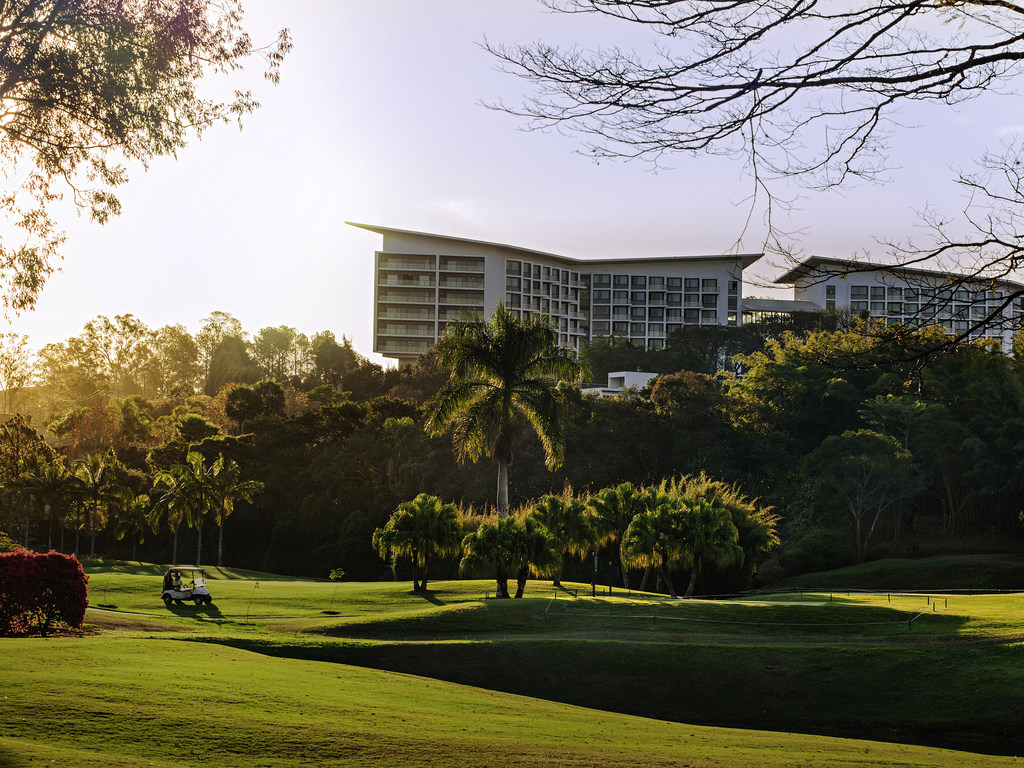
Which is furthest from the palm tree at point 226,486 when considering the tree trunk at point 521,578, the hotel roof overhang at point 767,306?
the hotel roof overhang at point 767,306

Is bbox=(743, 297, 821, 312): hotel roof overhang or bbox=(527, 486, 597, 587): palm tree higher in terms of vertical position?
bbox=(743, 297, 821, 312): hotel roof overhang

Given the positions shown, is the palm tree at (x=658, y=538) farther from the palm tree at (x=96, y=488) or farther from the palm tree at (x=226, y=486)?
the palm tree at (x=96, y=488)

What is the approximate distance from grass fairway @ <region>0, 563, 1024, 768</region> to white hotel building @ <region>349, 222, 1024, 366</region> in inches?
3028

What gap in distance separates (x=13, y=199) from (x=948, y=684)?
22.2 metres

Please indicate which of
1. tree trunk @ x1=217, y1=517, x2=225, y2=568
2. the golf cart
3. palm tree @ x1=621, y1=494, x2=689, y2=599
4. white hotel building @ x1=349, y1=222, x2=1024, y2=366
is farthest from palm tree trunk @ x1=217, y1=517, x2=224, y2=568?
white hotel building @ x1=349, y1=222, x2=1024, y2=366

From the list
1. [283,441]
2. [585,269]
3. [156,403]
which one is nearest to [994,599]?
[283,441]

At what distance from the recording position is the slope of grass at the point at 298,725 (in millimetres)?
10609

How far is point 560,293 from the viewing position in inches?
4855

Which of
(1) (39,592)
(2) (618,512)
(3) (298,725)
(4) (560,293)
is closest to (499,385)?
(2) (618,512)

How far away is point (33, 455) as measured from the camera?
5491 centimetres

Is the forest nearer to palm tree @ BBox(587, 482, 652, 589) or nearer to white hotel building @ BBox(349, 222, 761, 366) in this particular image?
palm tree @ BBox(587, 482, 652, 589)

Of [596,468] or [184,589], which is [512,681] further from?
[596,468]

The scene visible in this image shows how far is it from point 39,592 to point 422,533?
50.7 ft

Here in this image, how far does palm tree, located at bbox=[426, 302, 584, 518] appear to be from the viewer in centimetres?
3681
